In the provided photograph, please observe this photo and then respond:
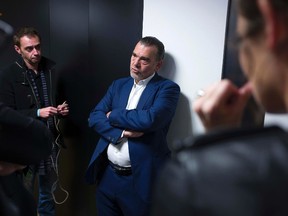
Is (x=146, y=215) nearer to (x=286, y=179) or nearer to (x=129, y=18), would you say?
(x=129, y=18)

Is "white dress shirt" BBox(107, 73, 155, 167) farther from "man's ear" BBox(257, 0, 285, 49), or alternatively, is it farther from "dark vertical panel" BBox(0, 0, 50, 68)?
"man's ear" BBox(257, 0, 285, 49)

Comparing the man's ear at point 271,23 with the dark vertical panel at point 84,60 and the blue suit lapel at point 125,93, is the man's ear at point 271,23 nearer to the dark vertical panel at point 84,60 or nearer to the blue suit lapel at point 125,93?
the blue suit lapel at point 125,93

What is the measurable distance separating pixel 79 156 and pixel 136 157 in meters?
1.04

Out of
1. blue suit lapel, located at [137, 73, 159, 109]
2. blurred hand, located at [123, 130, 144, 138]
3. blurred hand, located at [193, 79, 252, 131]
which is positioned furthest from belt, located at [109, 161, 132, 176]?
blurred hand, located at [193, 79, 252, 131]

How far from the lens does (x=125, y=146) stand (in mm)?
2004

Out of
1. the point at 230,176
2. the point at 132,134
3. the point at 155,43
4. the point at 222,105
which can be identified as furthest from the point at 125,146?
the point at 230,176

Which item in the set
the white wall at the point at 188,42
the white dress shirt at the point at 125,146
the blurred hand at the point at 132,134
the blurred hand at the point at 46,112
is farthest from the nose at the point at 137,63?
the blurred hand at the point at 46,112

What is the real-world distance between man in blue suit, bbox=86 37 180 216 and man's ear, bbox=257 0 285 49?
4.74 feet

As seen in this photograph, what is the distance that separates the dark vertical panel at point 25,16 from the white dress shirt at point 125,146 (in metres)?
1.10

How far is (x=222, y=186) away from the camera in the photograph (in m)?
0.40

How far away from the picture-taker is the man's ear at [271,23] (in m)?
0.43

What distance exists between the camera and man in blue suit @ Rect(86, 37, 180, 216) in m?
1.94

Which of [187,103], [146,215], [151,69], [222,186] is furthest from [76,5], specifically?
[222,186]

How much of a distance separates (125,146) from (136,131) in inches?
5.5
